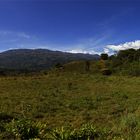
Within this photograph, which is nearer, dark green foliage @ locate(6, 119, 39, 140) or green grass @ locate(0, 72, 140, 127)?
dark green foliage @ locate(6, 119, 39, 140)

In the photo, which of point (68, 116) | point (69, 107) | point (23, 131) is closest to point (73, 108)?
point (69, 107)

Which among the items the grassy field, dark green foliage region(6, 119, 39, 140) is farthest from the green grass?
dark green foliage region(6, 119, 39, 140)

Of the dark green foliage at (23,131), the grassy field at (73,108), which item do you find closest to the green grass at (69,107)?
the grassy field at (73,108)

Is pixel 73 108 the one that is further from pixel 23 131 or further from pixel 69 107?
pixel 23 131

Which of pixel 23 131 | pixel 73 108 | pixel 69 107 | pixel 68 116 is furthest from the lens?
pixel 69 107

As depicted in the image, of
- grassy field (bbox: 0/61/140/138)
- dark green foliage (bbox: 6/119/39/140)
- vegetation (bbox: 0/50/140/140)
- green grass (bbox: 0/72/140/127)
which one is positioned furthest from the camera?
green grass (bbox: 0/72/140/127)

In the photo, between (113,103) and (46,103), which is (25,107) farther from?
(113,103)

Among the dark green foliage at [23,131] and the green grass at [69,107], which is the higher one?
the dark green foliage at [23,131]

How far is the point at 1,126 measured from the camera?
9727 mm

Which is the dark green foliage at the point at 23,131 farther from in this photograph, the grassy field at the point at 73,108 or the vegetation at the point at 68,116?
the grassy field at the point at 73,108

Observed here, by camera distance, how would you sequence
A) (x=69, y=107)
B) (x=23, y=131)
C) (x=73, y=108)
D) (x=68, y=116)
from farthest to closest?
(x=69, y=107) < (x=73, y=108) < (x=68, y=116) < (x=23, y=131)

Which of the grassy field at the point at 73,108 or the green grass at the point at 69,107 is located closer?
the grassy field at the point at 73,108

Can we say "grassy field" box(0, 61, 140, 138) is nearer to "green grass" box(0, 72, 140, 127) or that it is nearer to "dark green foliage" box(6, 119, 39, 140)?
"green grass" box(0, 72, 140, 127)

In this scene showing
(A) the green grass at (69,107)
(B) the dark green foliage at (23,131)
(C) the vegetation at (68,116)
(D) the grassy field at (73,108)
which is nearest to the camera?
(B) the dark green foliage at (23,131)
